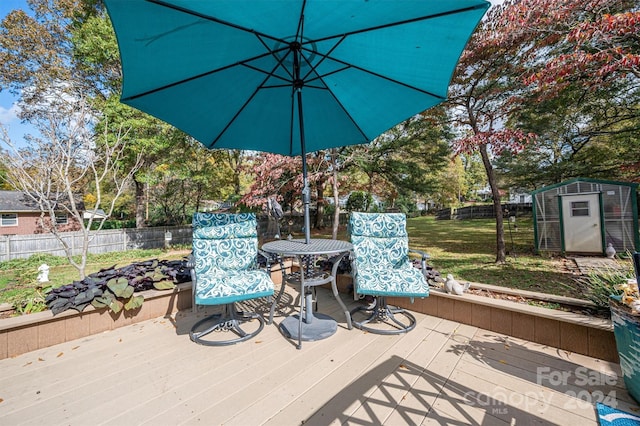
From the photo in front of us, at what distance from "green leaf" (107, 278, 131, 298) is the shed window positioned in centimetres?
938

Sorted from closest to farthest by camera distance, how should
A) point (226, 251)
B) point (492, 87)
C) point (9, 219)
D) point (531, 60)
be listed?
point (226, 251) < point (531, 60) < point (492, 87) < point (9, 219)

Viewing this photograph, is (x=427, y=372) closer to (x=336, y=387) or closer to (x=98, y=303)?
(x=336, y=387)

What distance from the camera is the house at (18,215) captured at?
12.8 metres

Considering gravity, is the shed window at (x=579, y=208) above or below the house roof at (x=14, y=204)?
below

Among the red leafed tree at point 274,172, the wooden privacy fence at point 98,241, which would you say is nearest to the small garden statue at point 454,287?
the red leafed tree at point 274,172

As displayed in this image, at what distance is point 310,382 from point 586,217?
8.35 meters

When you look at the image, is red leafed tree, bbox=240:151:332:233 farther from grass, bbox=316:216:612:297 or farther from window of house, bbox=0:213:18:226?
window of house, bbox=0:213:18:226

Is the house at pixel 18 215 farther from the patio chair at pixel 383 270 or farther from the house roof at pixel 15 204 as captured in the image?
the patio chair at pixel 383 270

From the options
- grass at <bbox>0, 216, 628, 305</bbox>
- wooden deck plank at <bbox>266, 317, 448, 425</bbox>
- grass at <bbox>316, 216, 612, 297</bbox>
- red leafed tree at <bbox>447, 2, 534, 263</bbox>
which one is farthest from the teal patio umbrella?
grass at <bbox>316, 216, 612, 297</bbox>

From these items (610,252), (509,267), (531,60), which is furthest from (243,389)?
(610,252)

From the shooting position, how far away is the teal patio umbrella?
5.08 feet

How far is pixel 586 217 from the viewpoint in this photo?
261 inches

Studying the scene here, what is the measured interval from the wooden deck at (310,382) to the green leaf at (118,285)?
412mm

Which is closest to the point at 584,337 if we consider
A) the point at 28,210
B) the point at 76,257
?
the point at 76,257
